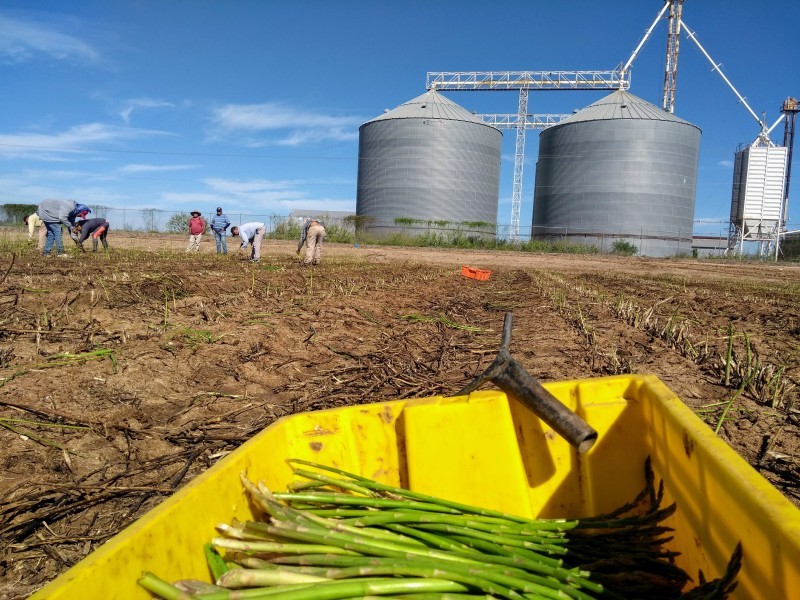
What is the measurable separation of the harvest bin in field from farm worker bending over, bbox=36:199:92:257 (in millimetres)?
13742

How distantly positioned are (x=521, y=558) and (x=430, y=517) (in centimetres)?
29

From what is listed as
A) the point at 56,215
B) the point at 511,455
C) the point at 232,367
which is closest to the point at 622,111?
the point at 56,215

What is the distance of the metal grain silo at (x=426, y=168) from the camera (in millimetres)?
34312

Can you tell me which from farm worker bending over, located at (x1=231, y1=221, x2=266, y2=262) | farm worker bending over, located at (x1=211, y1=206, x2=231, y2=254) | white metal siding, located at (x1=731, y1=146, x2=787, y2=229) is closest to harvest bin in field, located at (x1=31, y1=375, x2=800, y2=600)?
farm worker bending over, located at (x1=231, y1=221, x2=266, y2=262)

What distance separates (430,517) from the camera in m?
1.83

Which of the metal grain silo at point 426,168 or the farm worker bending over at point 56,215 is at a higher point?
the metal grain silo at point 426,168

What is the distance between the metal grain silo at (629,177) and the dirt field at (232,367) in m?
24.2

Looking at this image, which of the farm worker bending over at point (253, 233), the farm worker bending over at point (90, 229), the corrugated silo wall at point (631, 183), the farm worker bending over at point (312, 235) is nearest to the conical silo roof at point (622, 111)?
the corrugated silo wall at point (631, 183)

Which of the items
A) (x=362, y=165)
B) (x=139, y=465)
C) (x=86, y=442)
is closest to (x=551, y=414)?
(x=139, y=465)

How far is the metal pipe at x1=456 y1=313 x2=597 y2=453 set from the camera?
6.53 ft

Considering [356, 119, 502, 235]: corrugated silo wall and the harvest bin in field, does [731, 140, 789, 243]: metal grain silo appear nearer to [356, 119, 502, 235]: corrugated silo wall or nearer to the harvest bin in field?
[356, 119, 502, 235]: corrugated silo wall

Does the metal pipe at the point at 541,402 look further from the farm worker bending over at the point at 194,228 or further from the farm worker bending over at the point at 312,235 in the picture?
the farm worker bending over at the point at 194,228

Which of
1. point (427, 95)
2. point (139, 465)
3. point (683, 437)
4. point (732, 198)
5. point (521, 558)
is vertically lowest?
point (139, 465)

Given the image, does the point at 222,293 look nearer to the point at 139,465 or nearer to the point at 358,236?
the point at 139,465
